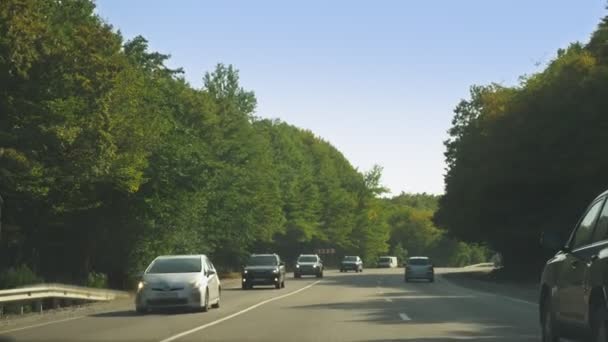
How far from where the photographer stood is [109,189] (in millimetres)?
39531

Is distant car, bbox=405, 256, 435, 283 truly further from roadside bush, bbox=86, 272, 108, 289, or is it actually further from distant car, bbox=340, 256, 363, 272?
distant car, bbox=340, 256, 363, 272

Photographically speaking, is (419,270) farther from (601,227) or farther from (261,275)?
(601,227)

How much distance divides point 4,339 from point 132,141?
68.7ft

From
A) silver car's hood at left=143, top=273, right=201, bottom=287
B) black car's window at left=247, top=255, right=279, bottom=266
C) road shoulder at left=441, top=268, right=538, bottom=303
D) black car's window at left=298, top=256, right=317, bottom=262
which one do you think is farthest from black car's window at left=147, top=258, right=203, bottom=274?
black car's window at left=298, top=256, right=317, bottom=262

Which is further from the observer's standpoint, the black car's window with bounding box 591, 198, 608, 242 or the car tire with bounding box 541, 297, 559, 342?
the car tire with bounding box 541, 297, 559, 342

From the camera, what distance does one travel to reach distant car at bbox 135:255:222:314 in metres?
23.2

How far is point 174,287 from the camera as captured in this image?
23.1 meters

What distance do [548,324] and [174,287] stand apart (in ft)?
43.8

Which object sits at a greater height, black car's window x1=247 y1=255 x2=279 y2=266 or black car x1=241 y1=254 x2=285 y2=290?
black car's window x1=247 y1=255 x2=279 y2=266

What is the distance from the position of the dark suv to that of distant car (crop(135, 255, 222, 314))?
1292cm

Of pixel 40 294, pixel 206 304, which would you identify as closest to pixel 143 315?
pixel 206 304

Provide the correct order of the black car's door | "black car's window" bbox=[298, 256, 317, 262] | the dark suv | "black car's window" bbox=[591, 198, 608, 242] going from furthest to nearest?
"black car's window" bbox=[298, 256, 317, 262], the black car's door, "black car's window" bbox=[591, 198, 608, 242], the dark suv

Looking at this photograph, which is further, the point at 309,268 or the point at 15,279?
the point at 309,268

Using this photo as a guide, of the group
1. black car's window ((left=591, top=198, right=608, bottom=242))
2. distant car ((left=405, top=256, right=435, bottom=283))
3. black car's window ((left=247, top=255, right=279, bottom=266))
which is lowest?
distant car ((left=405, top=256, right=435, bottom=283))
